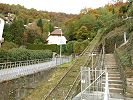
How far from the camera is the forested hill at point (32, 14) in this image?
92.1 meters

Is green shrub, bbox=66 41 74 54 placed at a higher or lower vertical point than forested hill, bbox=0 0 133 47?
lower

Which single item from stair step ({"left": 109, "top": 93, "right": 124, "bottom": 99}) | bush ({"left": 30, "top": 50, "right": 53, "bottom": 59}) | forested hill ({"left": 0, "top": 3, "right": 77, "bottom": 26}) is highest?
forested hill ({"left": 0, "top": 3, "right": 77, "bottom": 26})

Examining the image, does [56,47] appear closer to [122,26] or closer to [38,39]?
[38,39]

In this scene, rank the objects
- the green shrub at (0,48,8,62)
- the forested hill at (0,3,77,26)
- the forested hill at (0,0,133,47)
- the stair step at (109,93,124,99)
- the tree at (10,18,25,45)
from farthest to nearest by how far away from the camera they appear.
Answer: the forested hill at (0,3,77,26) → the tree at (10,18,25,45) → the forested hill at (0,0,133,47) → the green shrub at (0,48,8,62) → the stair step at (109,93,124,99)

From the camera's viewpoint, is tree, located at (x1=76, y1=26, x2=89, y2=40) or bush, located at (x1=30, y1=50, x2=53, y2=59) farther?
tree, located at (x1=76, y1=26, x2=89, y2=40)

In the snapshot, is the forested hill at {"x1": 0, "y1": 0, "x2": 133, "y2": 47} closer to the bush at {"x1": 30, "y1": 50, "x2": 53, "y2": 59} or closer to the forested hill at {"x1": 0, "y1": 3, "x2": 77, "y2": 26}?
the bush at {"x1": 30, "y1": 50, "x2": 53, "y2": 59}

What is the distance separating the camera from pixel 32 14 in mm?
101375

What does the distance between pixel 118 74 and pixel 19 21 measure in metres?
46.2

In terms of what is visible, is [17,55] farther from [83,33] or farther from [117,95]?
[83,33]

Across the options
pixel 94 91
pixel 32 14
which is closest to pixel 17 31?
pixel 32 14

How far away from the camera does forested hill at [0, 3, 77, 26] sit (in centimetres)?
9206

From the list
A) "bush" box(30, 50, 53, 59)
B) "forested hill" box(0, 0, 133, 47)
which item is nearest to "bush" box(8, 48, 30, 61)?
"bush" box(30, 50, 53, 59)

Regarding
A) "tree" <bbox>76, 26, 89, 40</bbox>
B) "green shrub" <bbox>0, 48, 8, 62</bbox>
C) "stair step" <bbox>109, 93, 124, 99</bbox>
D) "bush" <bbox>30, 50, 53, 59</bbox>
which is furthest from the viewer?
"tree" <bbox>76, 26, 89, 40</bbox>

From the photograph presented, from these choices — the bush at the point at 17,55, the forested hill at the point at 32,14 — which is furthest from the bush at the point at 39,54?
the forested hill at the point at 32,14
